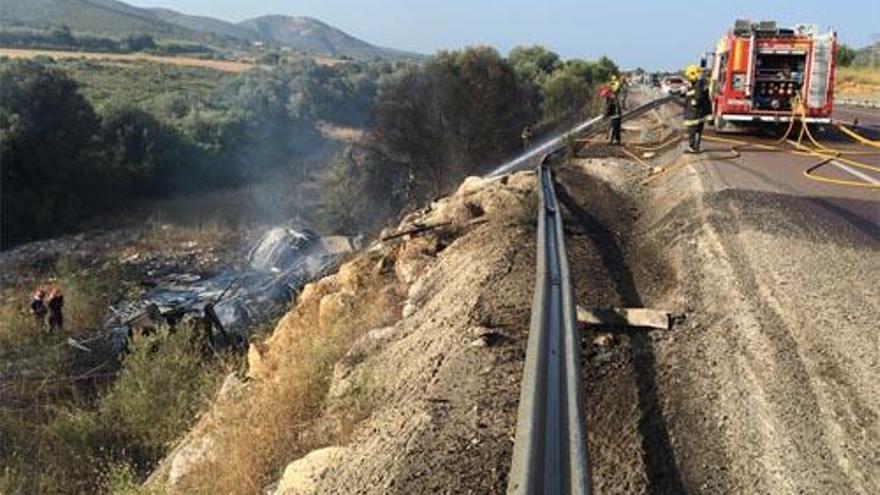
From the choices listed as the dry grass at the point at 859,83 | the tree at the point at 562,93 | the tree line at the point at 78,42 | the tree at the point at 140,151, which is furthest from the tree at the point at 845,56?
the tree line at the point at 78,42

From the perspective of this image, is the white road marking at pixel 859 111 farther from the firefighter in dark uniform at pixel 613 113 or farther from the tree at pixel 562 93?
the firefighter in dark uniform at pixel 613 113

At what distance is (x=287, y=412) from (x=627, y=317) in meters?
2.67

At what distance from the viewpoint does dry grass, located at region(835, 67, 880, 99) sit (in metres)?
45.5

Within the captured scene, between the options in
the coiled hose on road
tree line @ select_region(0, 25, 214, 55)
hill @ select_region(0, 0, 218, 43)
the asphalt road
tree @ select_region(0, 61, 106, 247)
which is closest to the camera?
the asphalt road

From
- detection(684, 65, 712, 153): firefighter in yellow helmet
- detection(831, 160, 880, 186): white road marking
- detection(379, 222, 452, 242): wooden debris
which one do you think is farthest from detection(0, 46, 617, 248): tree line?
detection(379, 222, 452, 242): wooden debris

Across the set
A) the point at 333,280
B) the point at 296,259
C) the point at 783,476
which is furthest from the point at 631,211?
the point at 296,259

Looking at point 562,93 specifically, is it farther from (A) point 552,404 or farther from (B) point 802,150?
(A) point 552,404

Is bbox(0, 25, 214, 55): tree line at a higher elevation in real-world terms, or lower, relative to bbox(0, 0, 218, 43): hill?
lower

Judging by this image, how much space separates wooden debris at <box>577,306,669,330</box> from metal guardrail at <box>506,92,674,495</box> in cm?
29

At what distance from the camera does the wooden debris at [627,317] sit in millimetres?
6320

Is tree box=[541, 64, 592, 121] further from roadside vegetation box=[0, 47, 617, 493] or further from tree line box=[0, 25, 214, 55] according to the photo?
tree line box=[0, 25, 214, 55]

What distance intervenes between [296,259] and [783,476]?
77.9ft

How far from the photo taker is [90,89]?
219 feet

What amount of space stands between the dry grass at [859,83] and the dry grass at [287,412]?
136ft
